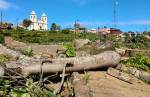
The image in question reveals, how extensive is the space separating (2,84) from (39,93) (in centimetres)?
75

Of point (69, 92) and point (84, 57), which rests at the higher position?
point (84, 57)

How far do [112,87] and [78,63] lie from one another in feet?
3.19

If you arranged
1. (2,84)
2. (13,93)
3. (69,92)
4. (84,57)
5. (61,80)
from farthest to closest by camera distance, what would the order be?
Answer: (84,57) → (61,80) → (69,92) → (2,84) → (13,93)

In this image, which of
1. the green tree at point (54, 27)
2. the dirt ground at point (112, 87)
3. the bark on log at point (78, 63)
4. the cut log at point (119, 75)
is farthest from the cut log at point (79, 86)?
the green tree at point (54, 27)

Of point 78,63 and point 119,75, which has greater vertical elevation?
point 78,63

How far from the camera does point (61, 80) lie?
7.21 m

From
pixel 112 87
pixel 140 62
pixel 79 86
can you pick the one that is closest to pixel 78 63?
pixel 112 87

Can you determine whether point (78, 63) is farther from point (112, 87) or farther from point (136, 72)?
point (136, 72)

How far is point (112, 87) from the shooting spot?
22.9 feet

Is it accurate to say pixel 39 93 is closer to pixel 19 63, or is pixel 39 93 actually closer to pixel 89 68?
pixel 19 63

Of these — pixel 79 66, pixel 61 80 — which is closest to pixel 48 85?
pixel 61 80

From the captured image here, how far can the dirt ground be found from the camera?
6.41 m

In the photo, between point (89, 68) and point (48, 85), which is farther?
point (89, 68)

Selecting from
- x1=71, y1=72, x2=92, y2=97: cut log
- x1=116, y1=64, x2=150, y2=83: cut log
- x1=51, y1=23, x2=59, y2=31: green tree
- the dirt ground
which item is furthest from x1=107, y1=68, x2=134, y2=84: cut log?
x1=51, y1=23, x2=59, y2=31: green tree
